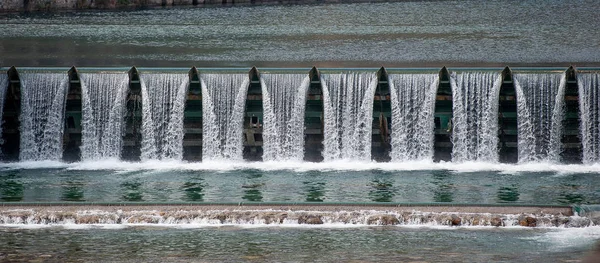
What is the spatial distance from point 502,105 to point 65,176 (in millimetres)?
17397

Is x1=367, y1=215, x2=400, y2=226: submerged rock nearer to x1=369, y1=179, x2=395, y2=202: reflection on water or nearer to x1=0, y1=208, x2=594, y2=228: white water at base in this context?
x1=0, y1=208, x2=594, y2=228: white water at base

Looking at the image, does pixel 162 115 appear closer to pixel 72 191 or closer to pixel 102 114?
pixel 102 114

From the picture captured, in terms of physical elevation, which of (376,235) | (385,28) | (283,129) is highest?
(385,28)

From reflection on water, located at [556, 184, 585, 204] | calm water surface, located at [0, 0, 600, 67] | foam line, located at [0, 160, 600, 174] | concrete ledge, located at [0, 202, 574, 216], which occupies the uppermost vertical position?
calm water surface, located at [0, 0, 600, 67]

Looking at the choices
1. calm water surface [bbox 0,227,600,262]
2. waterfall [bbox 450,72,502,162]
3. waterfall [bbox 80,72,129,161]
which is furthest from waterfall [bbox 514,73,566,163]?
waterfall [bbox 80,72,129,161]

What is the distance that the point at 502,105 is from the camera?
171 feet

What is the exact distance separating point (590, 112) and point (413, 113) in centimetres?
689

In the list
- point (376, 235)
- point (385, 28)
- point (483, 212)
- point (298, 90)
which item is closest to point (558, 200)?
point (483, 212)

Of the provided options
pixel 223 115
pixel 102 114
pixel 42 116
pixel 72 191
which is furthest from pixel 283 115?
pixel 72 191

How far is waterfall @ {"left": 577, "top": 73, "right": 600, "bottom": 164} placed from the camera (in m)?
50.6

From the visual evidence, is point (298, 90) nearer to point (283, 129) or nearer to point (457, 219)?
point (283, 129)

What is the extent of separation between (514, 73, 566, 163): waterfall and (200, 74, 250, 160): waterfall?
36.2 ft

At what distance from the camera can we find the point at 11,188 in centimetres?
4678

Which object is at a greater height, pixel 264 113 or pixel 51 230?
pixel 264 113
